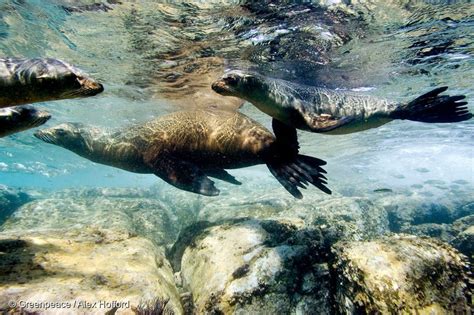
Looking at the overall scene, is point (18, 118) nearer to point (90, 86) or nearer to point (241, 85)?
point (90, 86)

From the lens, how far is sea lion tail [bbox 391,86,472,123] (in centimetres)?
417

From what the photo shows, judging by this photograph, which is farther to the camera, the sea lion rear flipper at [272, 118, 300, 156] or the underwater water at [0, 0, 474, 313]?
the underwater water at [0, 0, 474, 313]

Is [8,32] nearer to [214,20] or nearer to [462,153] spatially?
[214,20]

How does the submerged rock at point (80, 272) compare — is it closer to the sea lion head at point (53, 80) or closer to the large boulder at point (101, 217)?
the sea lion head at point (53, 80)

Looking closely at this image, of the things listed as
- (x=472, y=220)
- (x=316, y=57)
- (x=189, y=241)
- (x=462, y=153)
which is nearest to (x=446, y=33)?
(x=316, y=57)

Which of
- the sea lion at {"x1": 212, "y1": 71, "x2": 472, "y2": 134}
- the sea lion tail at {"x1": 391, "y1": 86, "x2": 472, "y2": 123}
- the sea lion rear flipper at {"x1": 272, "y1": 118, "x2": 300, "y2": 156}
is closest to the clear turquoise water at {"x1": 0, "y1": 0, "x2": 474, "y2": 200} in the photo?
the sea lion at {"x1": 212, "y1": 71, "x2": 472, "y2": 134}

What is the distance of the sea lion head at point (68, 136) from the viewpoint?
20.9 feet

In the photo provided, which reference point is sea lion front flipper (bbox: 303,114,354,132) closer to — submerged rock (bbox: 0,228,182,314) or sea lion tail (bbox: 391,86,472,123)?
sea lion tail (bbox: 391,86,472,123)

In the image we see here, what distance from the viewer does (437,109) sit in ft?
14.0

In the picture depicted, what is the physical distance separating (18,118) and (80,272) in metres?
1.79

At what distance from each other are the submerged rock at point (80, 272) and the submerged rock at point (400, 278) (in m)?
1.93

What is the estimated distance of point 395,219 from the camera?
40.4ft

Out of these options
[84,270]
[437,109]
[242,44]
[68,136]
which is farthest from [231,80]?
[68,136]

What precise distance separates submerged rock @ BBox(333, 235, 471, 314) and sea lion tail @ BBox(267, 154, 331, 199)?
1.17 meters
